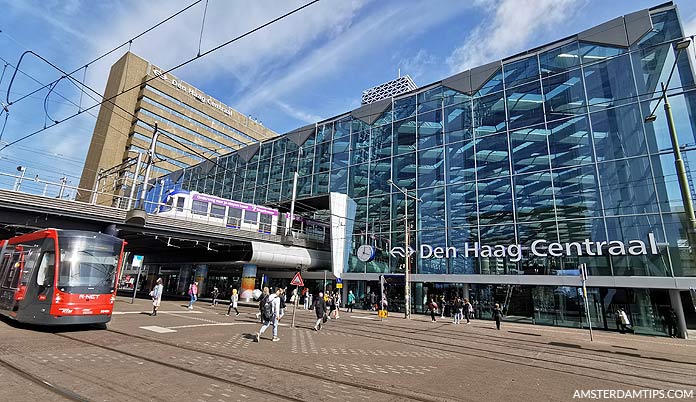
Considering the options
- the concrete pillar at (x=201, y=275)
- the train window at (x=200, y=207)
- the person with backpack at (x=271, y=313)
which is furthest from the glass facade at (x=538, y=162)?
the person with backpack at (x=271, y=313)

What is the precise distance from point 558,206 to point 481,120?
8782mm

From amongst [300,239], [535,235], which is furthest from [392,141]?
[535,235]

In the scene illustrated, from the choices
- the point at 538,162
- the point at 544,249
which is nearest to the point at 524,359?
the point at 544,249

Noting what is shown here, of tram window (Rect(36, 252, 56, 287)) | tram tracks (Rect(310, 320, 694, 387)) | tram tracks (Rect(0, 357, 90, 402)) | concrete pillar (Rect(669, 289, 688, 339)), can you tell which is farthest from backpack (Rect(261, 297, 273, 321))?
concrete pillar (Rect(669, 289, 688, 339))

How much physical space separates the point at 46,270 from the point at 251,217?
67.0 ft

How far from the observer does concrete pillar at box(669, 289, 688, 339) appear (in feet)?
60.7

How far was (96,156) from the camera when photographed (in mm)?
A: 74688

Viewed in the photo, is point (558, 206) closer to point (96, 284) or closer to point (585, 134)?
point (585, 134)

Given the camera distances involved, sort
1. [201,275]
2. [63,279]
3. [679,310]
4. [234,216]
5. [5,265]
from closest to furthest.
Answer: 1. [63,279]
2. [5,265]
3. [679,310]
4. [234,216]
5. [201,275]

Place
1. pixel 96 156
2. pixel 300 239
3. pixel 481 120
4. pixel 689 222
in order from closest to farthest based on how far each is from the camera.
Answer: pixel 689 222, pixel 481 120, pixel 300 239, pixel 96 156

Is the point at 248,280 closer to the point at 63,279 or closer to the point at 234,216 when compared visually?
the point at 234,216

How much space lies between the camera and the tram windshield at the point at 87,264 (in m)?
11.0

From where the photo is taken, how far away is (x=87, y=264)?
11.5 m

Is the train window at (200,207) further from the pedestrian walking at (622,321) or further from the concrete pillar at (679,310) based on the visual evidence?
the concrete pillar at (679,310)
